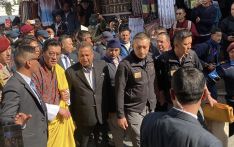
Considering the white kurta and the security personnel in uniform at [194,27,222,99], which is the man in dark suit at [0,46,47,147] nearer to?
the security personnel in uniform at [194,27,222,99]

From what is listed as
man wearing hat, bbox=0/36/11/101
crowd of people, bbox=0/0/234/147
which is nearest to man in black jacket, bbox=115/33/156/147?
crowd of people, bbox=0/0/234/147

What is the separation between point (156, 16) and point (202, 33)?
1488 mm

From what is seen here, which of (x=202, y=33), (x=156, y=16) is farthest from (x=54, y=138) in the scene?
(x=156, y=16)

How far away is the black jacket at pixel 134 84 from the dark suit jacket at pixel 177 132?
7.04 ft

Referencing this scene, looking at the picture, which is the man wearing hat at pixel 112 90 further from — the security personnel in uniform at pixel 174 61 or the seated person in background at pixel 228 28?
the seated person in background at pixel 228 28

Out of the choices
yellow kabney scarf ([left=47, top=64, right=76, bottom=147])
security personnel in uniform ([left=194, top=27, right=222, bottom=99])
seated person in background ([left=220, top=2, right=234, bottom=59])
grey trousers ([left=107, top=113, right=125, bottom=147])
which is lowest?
grey trousers ([left=107, top=113, right=125, bottom=147])

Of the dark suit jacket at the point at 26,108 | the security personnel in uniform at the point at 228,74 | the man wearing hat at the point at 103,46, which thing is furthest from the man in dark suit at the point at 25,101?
the man wearing hat at the point at 103,46

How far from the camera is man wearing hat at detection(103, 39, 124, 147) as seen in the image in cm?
531

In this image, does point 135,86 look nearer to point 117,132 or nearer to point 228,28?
point 117,132

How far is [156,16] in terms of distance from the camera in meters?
9.43

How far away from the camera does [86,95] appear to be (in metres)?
5.09

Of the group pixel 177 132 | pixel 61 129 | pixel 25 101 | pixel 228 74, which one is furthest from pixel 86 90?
pixel 177 132

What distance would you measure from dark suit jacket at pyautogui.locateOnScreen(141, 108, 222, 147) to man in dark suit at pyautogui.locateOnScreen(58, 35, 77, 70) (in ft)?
11.7

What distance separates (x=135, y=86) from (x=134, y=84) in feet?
0.09
